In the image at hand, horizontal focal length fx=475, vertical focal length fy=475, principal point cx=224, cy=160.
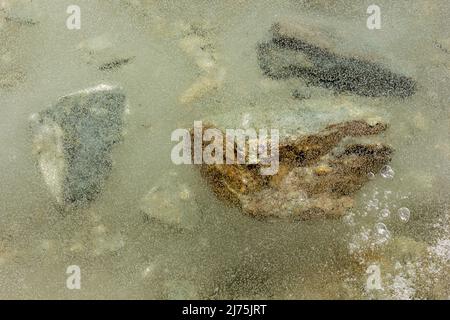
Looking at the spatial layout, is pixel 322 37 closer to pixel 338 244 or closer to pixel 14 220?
pixel 338 244

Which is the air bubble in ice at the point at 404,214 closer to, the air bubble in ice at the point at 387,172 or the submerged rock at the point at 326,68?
the air bubble in ice at the point at 387,172

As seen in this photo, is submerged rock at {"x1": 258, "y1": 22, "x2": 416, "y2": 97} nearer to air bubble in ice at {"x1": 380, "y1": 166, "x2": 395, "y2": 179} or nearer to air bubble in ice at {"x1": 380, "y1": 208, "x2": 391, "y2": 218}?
air bubble in ice at {"x1": 380, "y1": 166, "x2": 395, "y2": 179}
